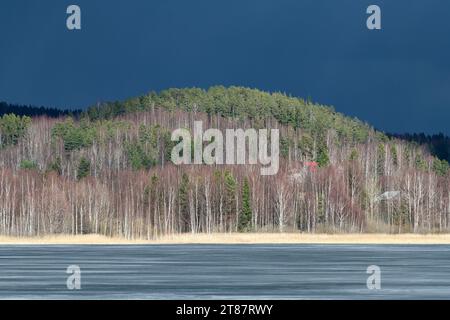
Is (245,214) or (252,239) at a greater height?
(245,214)

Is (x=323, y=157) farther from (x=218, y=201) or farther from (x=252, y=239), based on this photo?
(x=252, y=239)

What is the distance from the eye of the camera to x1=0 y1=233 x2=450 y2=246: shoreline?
12219cm

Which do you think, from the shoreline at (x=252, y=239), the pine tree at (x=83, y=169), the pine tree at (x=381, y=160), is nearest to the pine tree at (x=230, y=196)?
the shoreline at (x=252, y=239)

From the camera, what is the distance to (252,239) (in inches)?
5034

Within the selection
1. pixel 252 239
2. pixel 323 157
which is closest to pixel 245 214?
pixel 252 239

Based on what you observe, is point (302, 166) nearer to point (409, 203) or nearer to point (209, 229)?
point (409, 203)

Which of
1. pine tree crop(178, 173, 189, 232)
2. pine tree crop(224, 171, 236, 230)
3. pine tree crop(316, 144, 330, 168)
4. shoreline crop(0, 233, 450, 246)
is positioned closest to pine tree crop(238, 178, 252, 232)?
pine tree crop(224, 171, 236, 230)

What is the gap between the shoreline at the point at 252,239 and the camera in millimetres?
122188

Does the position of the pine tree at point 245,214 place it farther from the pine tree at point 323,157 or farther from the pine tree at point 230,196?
the pine tree at point 323,157
